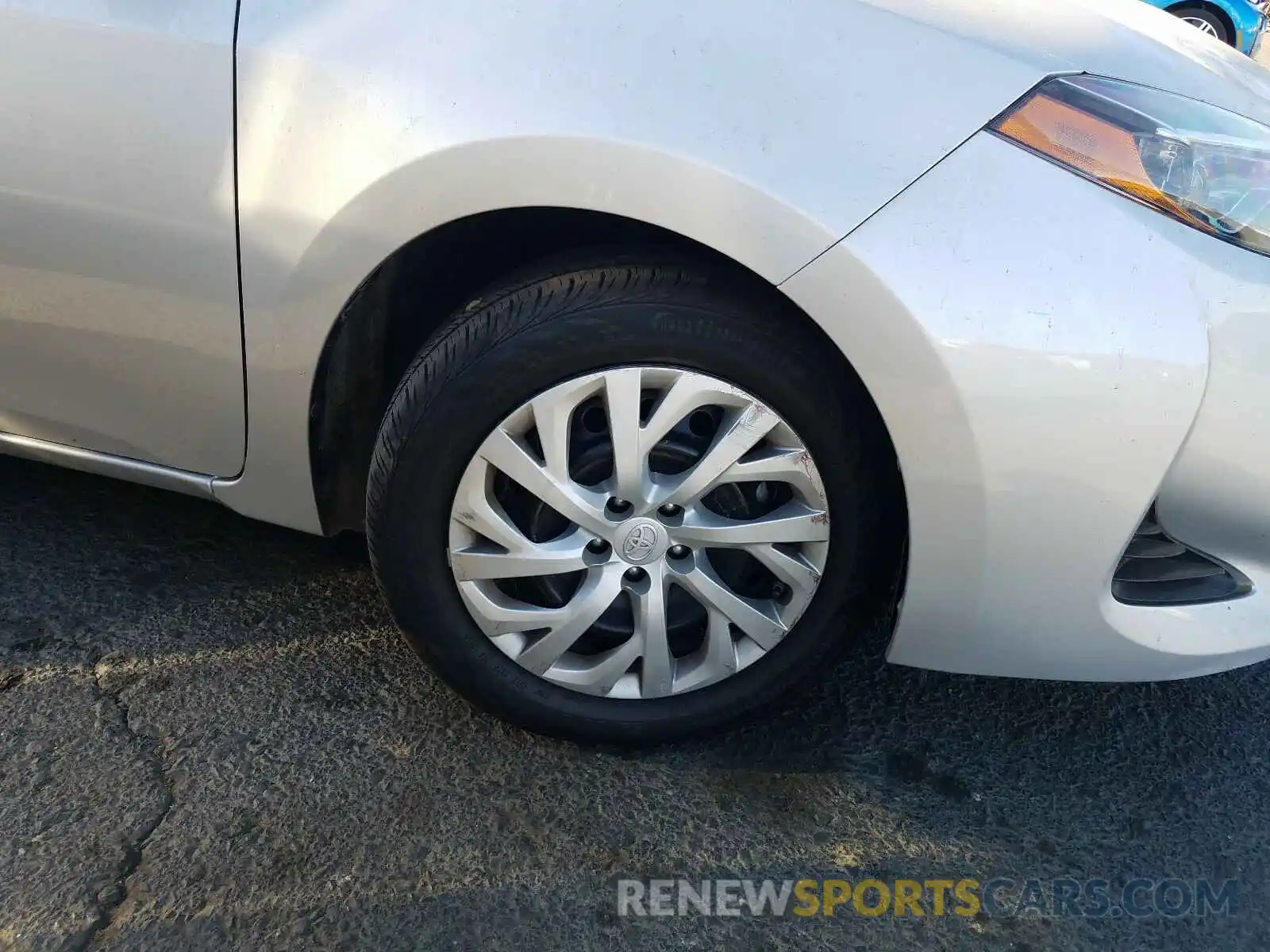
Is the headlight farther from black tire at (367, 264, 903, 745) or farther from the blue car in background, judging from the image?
the blue car in background

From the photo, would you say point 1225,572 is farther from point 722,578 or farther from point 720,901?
point 720,901

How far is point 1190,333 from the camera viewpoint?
144 cm

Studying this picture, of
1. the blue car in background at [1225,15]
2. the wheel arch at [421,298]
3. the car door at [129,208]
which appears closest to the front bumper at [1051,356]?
the wheel arch at [421,298]

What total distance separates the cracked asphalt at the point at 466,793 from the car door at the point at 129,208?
0.48 metres

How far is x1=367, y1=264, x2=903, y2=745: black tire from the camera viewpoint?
1582mm

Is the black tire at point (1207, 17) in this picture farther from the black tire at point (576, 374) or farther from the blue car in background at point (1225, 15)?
the black tire at point (576, 374)

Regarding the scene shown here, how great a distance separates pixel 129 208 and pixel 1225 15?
9.99 meters

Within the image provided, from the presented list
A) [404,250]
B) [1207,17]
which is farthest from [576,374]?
[1207,17]

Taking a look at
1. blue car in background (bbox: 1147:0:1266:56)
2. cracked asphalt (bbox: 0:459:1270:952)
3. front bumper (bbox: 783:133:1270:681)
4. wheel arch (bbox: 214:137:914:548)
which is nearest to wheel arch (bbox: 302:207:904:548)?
wheel arch (bbox: 214:137:914:548)

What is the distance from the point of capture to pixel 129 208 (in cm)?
165

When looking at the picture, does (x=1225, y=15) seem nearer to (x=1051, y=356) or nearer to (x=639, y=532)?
(x=1051, y=356)

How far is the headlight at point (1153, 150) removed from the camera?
1459 millimetres

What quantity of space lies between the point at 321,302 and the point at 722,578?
800 mm

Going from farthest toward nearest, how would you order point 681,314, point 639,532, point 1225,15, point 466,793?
point 1225,15, point 466,793, point 639,532, point 681,314
